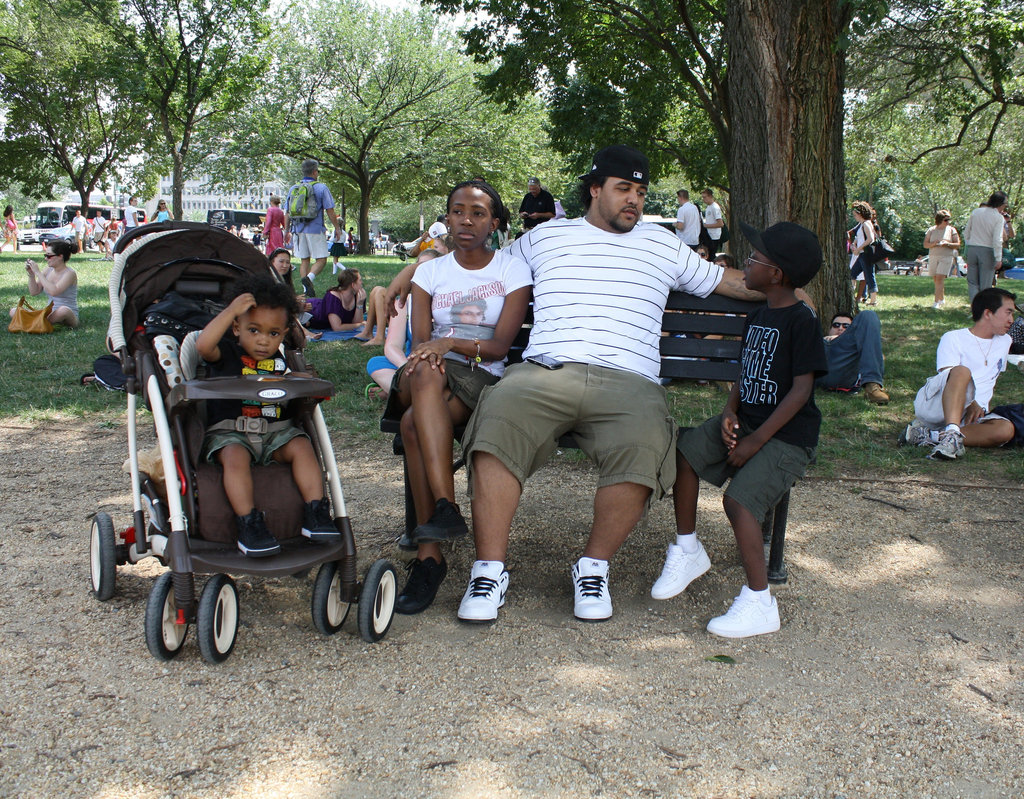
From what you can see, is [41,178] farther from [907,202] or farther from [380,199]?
[907,202]

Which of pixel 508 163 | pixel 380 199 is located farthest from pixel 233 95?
pixel 380 199

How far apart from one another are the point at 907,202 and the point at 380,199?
102 ft

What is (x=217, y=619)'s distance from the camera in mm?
3057

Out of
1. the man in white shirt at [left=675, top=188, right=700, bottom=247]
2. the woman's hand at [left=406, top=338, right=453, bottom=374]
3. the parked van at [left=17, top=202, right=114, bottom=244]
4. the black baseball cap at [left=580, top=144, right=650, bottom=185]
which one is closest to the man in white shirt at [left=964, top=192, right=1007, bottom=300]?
the man in white shirt at [left=675, top=188, right=700, bottom=247]

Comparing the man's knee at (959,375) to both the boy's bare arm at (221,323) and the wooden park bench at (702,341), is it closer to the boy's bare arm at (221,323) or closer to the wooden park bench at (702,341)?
the wooden park bench at (702,341)

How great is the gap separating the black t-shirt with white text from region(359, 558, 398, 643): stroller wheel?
1530mm

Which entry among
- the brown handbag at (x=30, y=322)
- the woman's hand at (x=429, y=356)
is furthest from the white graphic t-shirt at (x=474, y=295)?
the brown handbag at (x=30, y=322)

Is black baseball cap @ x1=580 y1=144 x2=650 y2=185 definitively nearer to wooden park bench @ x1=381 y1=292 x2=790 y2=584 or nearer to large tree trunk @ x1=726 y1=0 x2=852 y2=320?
wooden park bench @ x1=381 y1=292 x2=790 y2=584

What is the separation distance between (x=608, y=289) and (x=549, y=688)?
1.72 m

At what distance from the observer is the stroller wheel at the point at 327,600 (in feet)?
10.6

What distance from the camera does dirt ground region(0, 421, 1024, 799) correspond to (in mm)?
2482

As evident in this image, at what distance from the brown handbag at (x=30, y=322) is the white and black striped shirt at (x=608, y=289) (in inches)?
327

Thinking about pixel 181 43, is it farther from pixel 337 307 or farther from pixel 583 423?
pixel 583 423

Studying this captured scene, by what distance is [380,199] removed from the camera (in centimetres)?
4934
